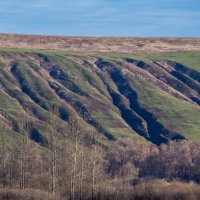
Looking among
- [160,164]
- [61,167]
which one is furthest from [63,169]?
[160,164]

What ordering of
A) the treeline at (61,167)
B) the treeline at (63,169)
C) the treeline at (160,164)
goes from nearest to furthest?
the treeline at (61,167) → the treeline at (63,169) → the treeline at (160,164)

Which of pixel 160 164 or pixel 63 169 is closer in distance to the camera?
pixel 63 169

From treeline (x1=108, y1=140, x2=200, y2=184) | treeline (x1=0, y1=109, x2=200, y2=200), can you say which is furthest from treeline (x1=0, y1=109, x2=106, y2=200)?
treeline (x1=108, y1=140, x2=200, y2=184)

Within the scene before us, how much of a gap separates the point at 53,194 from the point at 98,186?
537 inches

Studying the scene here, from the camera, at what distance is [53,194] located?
9100 cm

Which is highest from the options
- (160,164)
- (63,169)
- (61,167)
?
(61,167)

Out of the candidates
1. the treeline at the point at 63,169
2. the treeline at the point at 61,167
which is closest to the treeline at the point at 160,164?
the treeline at the point at 63,169

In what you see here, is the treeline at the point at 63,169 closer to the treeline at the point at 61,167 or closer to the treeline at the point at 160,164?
the treeline at the point at 61,167

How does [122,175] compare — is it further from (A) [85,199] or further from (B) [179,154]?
(A) [85,199]

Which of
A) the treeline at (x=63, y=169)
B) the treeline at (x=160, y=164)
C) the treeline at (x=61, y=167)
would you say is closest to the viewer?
the treeline at (x=61, y=167)

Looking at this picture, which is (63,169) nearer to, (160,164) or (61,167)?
(61,167)

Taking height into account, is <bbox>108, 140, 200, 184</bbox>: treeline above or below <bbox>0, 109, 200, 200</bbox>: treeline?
below

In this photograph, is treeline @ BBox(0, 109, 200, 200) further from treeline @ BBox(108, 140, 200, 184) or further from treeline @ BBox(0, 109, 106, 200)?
treeline @ BBox(108, 140, 200, 184)

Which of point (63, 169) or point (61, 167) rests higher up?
point (61, 167)
